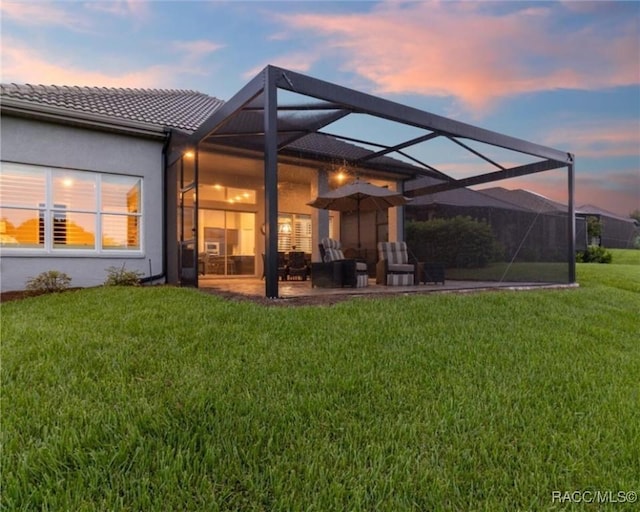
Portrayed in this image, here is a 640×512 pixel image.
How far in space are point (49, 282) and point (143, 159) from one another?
3327mm

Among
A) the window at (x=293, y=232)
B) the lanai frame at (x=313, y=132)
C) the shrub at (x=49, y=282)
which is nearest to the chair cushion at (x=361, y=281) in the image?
the lanai frame at (x=313, y=132)

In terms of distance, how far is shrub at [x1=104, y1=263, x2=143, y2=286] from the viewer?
8148mm

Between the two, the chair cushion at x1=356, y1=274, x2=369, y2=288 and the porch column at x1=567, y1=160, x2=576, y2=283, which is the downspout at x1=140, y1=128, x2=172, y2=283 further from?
the porch column at x1=567, y1=160, x2=576, y2=283

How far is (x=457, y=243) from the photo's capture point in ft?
33.8

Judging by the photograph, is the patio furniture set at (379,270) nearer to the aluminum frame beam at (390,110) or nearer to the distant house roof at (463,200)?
the distant house roof at (463,200)

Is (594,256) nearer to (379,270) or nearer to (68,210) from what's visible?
(379,270)

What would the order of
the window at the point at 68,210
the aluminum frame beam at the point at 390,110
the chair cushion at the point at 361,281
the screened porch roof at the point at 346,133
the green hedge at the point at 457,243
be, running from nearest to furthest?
the aluminum frame beam at the point at 390,110, the screened porch roof at the point at 346,133, the window at the point at 68,210, the chair cushion at the point at 361,281, the green hedge at the point at 457,243

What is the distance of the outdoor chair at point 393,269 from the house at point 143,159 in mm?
2386

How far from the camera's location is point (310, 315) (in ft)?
15.0

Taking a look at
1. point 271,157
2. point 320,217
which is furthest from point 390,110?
point 320,217

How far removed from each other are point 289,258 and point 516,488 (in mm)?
9391

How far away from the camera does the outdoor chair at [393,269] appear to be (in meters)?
8.80

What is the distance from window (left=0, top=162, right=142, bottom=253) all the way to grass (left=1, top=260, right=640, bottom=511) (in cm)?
467

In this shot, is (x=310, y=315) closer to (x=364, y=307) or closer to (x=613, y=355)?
(x=364, y=307)
